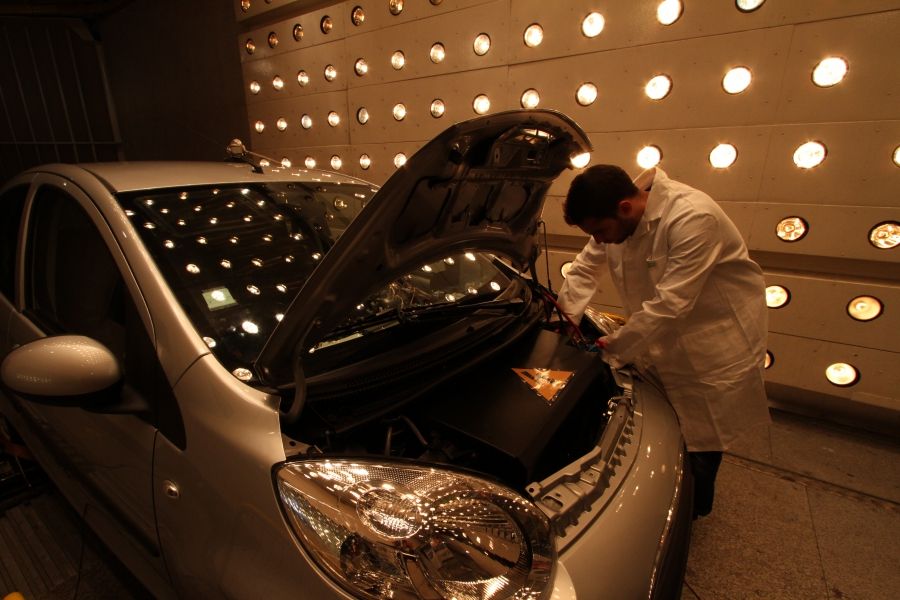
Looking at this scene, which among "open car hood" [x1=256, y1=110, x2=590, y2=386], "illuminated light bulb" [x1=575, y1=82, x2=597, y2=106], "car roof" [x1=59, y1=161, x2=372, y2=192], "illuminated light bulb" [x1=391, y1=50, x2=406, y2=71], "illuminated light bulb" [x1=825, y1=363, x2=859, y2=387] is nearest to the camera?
"open car hood" [x1=256, y1=110, x2=590, y2=386]

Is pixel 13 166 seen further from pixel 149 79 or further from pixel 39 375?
pixel 39 375

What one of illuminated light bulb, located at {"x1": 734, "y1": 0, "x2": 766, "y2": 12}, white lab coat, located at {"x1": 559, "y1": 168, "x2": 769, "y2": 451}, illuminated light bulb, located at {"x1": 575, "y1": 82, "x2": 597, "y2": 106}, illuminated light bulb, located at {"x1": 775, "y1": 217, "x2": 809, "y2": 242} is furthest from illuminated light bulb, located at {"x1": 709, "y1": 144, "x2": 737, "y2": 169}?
white lab coat, located at {"x1": 559, "y1": 168, "x2": 769, "y2": 451}

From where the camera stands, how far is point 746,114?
2.47 meters

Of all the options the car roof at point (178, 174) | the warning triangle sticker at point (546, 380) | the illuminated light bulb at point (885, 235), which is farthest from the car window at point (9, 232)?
the illuminated light bulb at point (885, 235)

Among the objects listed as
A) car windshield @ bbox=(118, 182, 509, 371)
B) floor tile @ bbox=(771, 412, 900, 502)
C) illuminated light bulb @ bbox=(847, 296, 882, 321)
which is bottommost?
floor tile @ bbox=(771, 412, 900, 502)

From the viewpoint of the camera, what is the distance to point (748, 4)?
235 cm

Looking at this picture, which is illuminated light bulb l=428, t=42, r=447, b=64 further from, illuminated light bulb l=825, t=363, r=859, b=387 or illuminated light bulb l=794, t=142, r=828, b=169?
illuminated light bulb l=825, t=363, r=859, b=387

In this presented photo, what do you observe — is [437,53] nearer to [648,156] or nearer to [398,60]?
[398,60]

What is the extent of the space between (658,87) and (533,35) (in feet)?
3.18

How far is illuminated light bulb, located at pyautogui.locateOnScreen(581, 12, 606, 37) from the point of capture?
2.76 metres

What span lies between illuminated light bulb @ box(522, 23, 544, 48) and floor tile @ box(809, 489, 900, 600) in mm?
3135

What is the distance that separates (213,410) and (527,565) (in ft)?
2.26

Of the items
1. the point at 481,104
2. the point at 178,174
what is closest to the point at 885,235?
the point at 481,104

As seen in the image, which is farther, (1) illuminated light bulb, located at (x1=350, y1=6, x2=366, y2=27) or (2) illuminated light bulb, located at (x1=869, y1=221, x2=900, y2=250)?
(1) illuminated light bulb, located at (x1=350, y1=6, x2=366, y2=27)
